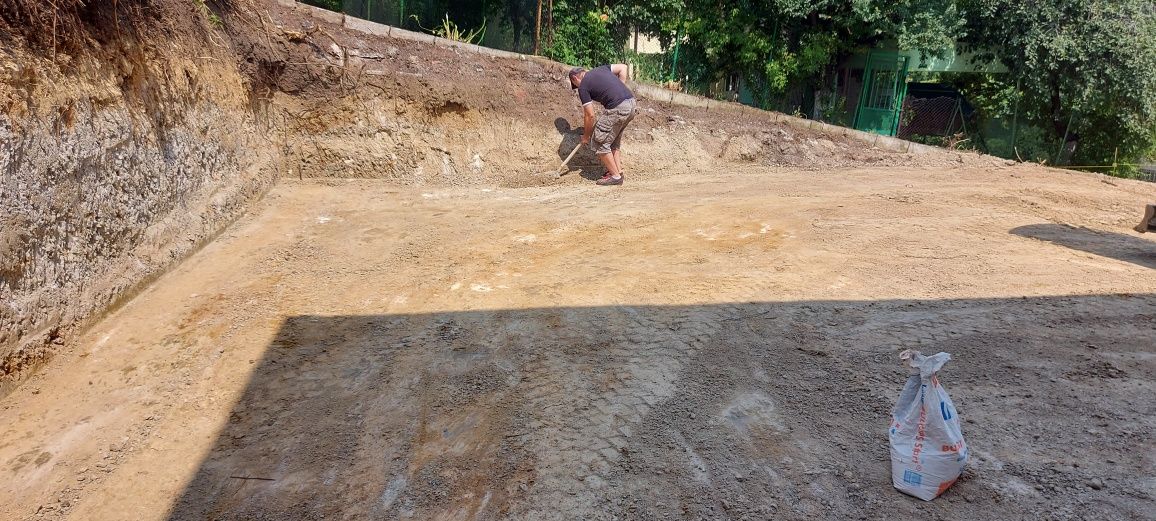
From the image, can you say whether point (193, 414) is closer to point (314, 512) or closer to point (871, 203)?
point (314, 512)

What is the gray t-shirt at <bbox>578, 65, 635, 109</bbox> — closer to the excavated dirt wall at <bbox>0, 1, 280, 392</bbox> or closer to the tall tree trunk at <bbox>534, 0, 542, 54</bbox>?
the tall tree trunk at <bbox>534, 0, 542, 54</bbox>

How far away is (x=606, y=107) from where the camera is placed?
25.1ft

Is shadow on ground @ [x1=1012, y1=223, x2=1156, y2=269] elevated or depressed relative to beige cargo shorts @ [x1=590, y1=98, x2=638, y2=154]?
depressed

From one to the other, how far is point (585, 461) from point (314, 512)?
106cm

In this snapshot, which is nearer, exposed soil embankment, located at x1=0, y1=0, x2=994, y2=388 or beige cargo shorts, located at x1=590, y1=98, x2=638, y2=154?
exposed soil embankment, located at x1=0, y1=0, x2=994, y2=388

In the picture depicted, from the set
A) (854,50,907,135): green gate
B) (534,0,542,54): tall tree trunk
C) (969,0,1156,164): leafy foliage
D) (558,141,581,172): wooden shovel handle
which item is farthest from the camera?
(854,50,907,135): green gate

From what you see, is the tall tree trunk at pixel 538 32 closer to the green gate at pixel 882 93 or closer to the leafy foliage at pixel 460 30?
the leafy foliage at pixel 460 30

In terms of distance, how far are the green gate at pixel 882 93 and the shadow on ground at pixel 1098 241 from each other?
7223 mm

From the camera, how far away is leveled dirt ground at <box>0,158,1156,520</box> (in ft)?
7.76

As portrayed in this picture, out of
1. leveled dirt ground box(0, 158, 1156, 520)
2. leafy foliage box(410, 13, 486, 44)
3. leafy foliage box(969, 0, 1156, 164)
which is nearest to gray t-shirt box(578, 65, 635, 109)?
Answer: leveled dirt ground box(0, 158, 1156, 520)

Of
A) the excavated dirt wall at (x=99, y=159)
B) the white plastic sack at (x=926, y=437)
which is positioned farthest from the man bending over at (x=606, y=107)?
the white plastic sack at (x=926, y=437)

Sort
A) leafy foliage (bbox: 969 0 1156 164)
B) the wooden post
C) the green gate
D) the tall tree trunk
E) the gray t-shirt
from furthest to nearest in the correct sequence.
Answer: the green gate → the wooden post → the tall tree trunk → leafy foliage (bbox: 969 0 1156 164) → the gray t-shirt

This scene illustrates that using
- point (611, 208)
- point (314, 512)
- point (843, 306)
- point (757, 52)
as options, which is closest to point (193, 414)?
point (314, 512)

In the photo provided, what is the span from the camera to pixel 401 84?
7.49 meters
